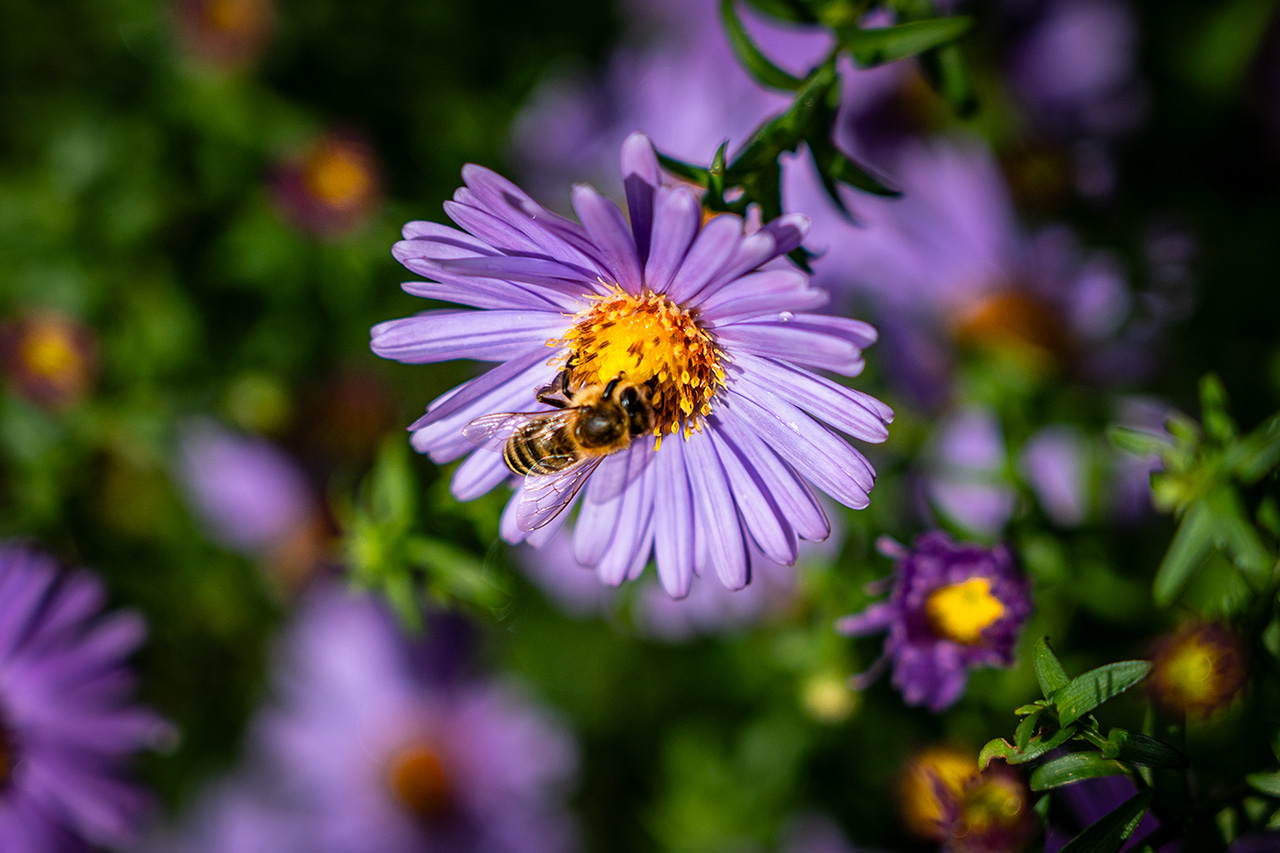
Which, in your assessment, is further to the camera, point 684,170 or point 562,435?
point 562,435

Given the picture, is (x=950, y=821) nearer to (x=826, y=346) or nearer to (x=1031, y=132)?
(x=826, y=346)

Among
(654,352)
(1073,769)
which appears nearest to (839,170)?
(654,352)

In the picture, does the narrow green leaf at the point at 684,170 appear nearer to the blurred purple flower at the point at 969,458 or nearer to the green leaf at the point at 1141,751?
the green leaf at the point at 1141,751

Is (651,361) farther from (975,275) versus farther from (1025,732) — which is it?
(975,275)

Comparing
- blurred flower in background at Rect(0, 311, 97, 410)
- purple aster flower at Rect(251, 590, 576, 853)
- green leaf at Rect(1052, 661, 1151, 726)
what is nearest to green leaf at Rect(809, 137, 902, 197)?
green leaf at Rect(1052, 661, 1151, 726)

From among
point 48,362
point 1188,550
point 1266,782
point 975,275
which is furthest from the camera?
point 975,275

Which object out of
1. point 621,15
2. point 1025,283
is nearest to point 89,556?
point 621,15

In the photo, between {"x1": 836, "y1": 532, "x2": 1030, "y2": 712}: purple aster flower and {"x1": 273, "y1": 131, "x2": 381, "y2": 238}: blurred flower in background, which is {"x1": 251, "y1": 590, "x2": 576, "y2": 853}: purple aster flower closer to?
{"x1": 273, "y1": 131, "x2": 381, "y2": 238}: blurred flower in background

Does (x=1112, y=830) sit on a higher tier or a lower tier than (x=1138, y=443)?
lower
